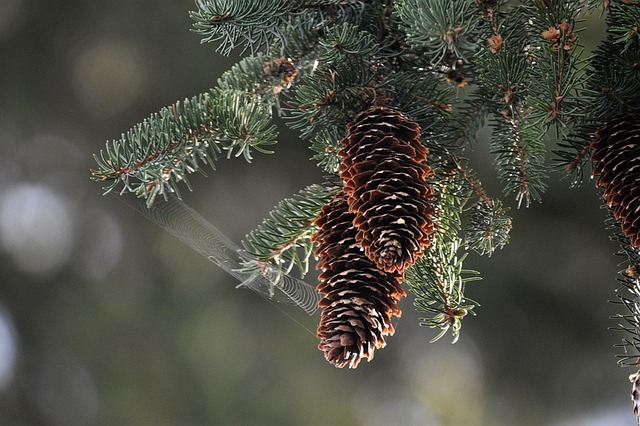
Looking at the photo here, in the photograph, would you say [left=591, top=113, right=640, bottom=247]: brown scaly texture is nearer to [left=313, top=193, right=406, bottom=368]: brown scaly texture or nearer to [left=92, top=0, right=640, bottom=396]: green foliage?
[left=92, top=0, right=640, bottom=396]: green foliage

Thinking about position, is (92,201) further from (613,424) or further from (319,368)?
(613,424)

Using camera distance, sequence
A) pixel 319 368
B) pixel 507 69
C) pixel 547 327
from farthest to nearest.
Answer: pixel 319 368
pixel 547 327
pixel 507 69

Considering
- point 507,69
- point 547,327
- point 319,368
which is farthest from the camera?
point 319,368

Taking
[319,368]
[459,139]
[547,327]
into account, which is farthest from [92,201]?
[459,139]

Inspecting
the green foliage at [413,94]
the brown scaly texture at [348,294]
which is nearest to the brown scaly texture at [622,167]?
the green foliage at [413,94]

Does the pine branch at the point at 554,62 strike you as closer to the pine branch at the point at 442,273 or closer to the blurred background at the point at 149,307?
the pine branch at the point at 442,273

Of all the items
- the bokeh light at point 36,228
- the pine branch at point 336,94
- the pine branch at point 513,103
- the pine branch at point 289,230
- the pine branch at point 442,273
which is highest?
the pine branch at point 513,103

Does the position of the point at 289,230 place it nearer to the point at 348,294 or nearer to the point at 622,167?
the point at 348,294
